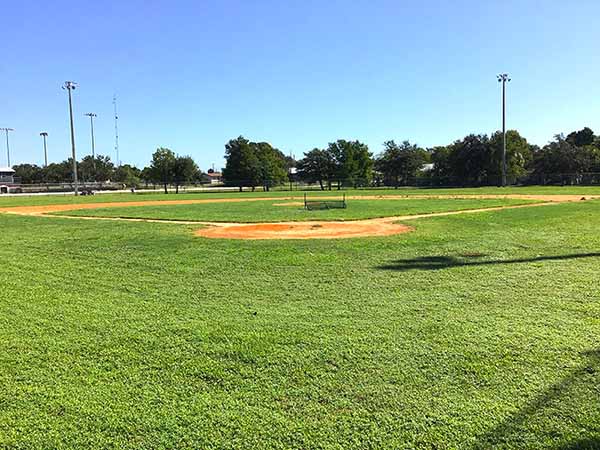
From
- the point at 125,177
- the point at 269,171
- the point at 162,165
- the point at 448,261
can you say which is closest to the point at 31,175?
the point at 125,177

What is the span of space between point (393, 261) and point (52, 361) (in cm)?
599

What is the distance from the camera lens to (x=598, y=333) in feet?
15.0

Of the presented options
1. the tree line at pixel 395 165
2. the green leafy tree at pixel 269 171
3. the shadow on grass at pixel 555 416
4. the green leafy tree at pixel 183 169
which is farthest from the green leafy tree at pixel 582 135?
the shadow on grass at pixel 555 416

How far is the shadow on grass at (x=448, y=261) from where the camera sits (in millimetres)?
8109

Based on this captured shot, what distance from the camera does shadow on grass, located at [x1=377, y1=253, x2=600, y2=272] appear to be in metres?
8.11

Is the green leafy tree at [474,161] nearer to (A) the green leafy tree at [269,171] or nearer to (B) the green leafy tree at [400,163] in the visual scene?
(B) the green leafy tree at [400,163]

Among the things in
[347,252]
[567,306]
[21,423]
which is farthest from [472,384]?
[347,252]

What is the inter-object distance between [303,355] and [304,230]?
994 cm

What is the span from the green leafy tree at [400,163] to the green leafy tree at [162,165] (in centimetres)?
3298

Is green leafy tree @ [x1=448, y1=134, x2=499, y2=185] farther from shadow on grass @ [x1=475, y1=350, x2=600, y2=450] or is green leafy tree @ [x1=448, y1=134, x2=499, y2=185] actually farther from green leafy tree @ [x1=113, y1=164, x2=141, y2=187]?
shadow on grass @ [x1=475, y1=350, x2=600, y2=450]

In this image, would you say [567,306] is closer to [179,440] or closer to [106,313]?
[179,440]

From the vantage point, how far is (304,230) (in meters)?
14.0

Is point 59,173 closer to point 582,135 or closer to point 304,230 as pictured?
point 304,230

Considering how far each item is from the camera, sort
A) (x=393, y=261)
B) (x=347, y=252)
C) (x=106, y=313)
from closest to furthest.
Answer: (x=106, y=313), (x=393, y=261), (x=347, y=252)
